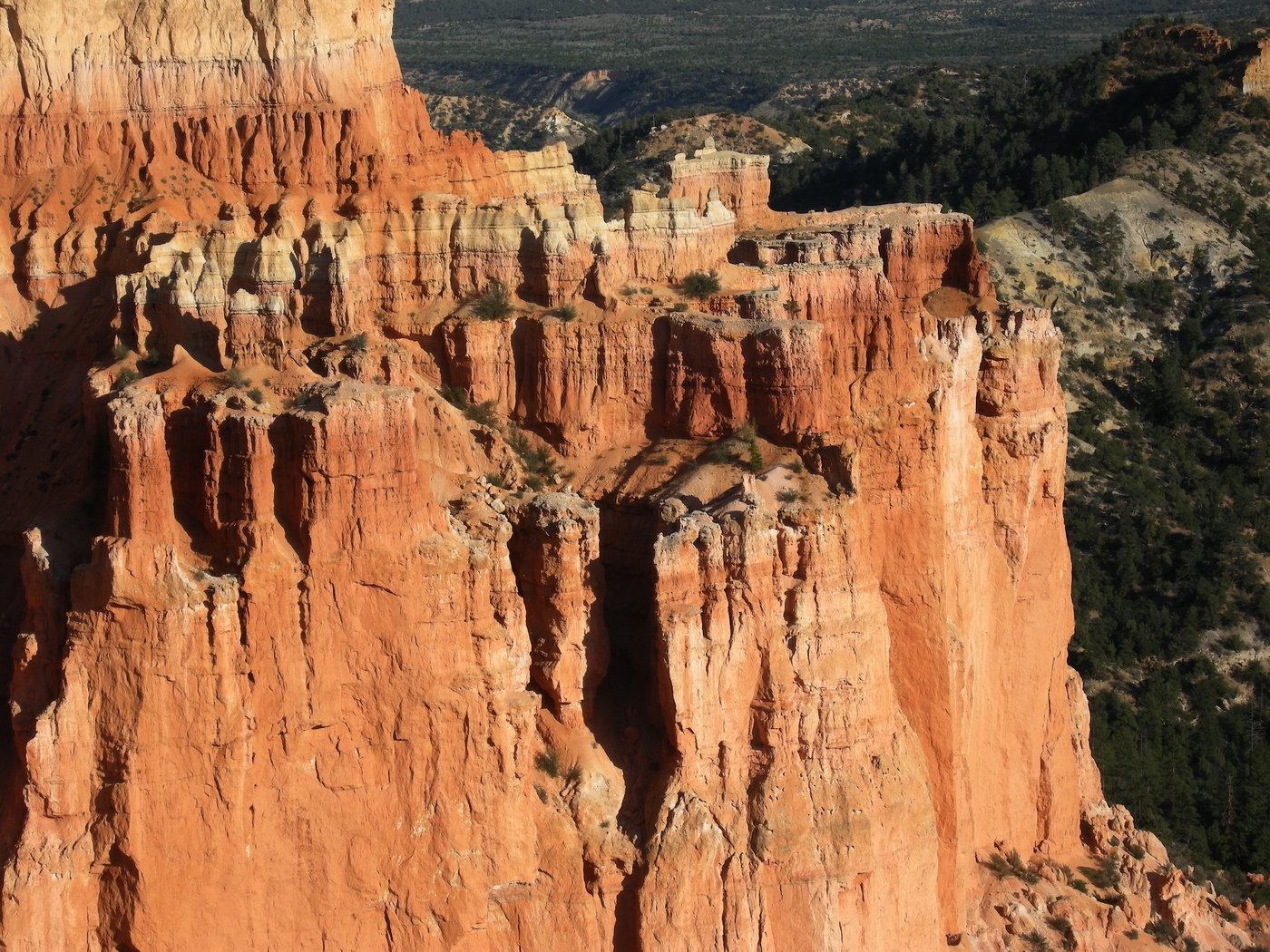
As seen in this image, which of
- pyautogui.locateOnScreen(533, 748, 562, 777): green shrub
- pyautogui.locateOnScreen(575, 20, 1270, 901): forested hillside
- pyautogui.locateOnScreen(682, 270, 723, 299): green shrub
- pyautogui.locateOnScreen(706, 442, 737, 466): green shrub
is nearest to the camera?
pyautogui.locateOnScreen(533, 748, 562, 777): green shrub

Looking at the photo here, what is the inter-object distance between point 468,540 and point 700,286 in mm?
8780

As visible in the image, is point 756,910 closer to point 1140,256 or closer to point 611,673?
point 611,673

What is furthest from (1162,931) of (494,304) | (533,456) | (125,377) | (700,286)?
(125,377)

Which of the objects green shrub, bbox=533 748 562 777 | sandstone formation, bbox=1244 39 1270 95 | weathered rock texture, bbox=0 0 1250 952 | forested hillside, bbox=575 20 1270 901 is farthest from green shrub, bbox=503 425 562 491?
sandstone formation, bbox=1244 39 1270 95

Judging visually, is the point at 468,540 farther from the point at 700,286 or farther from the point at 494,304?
the point at 700,286

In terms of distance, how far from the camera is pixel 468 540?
38312 mm

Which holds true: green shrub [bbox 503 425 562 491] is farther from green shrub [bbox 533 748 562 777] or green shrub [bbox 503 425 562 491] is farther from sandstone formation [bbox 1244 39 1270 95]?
sandstone formation [bbox 1244 39 1270 95]

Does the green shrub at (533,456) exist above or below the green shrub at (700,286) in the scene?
below

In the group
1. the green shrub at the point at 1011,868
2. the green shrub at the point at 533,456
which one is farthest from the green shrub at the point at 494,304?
the green shrub at the point at 1011,868

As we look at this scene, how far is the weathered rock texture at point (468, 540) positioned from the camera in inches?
1438

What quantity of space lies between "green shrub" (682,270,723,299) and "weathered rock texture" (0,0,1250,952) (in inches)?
15.2

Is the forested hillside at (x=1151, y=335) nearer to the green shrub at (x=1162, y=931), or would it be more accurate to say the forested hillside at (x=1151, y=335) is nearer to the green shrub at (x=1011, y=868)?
the green shrub at (x=1162, y=931)

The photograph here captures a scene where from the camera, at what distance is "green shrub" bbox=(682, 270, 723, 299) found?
43.6 m

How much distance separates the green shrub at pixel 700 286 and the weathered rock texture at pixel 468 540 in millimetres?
387
